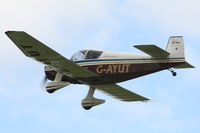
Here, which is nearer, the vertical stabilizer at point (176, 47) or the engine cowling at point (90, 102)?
the vertical stabilizer at point (176, 47)

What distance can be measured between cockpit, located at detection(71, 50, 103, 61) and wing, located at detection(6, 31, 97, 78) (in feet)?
2.72

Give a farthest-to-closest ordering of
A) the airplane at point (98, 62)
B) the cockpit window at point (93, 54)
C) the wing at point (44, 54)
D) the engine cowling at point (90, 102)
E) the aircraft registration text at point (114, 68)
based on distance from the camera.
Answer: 1. the engine cowling at point (90, 102)
2. the cockpit window at point (93, 54)
3. the aircraft registration text at point (114, 68)
4. the airplane at point (98, 62)
5. the wing at point (44, 54)

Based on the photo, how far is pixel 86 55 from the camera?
33.7 metres

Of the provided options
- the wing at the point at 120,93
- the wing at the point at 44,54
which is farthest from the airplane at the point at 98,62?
the wing at the point at 120,93

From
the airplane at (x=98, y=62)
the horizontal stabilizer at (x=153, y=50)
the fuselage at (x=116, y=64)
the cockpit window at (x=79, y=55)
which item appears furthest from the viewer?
the cockpit window at (x=79, y=55)

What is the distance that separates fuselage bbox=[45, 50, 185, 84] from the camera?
105 feet

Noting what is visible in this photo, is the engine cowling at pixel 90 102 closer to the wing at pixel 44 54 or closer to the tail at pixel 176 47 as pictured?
the wing at pixel 44 54

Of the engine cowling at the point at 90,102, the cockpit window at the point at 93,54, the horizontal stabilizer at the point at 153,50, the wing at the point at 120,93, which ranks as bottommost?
the engine cowling at the point at 90,102

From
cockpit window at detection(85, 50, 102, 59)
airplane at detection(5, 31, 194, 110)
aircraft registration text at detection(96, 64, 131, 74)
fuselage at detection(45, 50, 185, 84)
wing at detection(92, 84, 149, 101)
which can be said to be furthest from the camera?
wing at detection(92, 84, 149, 101)

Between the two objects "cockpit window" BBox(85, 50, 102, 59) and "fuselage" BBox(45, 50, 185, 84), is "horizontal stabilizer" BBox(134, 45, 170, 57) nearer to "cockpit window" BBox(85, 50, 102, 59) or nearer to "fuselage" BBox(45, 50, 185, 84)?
"fuselage" BBox(45, 50, 185, 84)

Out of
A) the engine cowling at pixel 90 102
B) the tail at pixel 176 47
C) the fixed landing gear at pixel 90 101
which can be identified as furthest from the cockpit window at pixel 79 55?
the tail at pixel 176 47

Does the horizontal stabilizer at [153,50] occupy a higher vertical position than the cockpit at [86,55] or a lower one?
higher

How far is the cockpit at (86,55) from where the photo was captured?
33503 millimetres

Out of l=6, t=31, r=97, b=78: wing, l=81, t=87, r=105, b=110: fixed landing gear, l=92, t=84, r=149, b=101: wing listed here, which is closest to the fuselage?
l=6, t=31, r=97, b=78: wing
